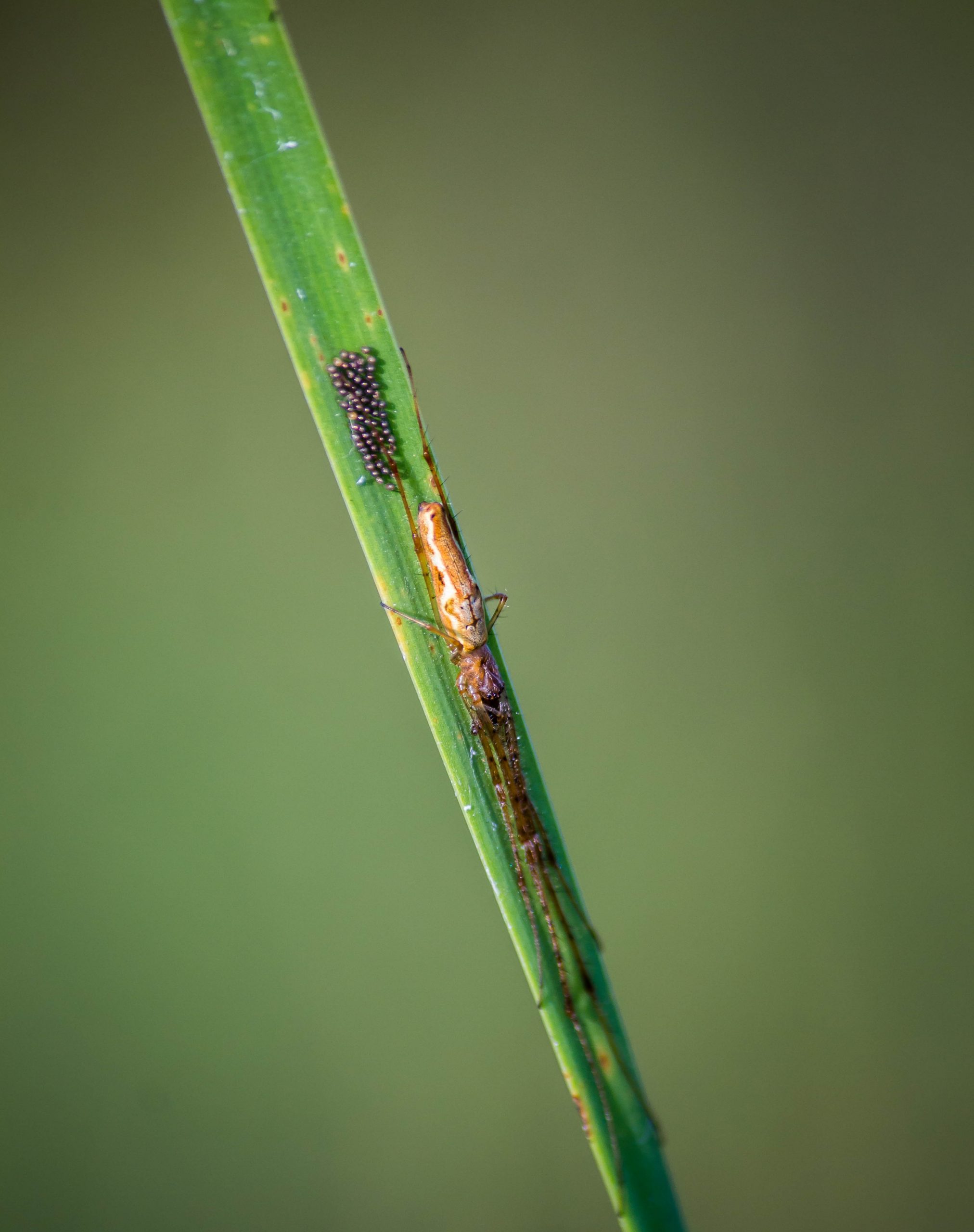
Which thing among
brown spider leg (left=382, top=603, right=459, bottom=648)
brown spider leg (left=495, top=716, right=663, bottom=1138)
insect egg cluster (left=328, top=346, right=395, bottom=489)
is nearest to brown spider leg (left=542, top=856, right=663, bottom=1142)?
brown spider leg (left=495, top=716, right=663, bottom=1138)

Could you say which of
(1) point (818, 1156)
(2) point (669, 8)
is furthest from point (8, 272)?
(1) point (818, 1156)

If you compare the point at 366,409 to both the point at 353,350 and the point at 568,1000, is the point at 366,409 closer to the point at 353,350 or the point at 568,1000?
the point at 353,350

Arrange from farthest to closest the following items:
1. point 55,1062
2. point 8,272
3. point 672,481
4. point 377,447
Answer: point 672,481
point 55,1062
point 8,272
point 377,447

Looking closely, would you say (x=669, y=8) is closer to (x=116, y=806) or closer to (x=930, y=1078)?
(x=116, y=806)

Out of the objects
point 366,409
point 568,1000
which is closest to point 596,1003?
point 568,1000

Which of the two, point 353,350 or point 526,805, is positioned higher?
point 353,350

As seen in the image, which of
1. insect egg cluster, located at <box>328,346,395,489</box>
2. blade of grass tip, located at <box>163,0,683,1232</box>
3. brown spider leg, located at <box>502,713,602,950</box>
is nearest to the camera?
blade of grass tip, located at <box>163,0,683,1232</box>

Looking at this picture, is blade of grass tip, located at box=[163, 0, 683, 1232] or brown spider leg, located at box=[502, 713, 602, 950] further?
brown spider leg, located at box=[502, 713, 602, 950]

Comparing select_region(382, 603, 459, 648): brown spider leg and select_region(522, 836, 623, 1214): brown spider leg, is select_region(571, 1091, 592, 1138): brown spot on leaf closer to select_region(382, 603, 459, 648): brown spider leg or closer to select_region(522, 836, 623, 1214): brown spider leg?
select_region(522, 836, 623, 1214): brown spider leg
